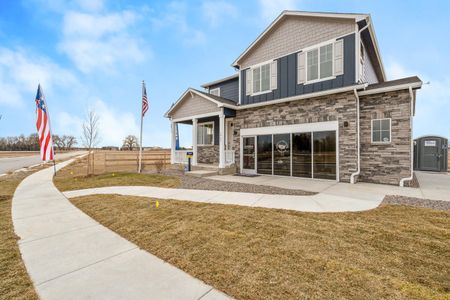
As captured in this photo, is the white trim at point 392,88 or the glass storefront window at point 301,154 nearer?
the white trim at point 392,88

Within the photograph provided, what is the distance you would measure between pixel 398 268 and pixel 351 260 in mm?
523

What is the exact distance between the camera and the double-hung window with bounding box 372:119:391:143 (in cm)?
846

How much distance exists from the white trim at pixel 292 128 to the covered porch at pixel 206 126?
1.61m

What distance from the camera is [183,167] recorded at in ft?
46.7

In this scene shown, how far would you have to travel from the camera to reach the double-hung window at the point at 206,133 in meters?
15.2

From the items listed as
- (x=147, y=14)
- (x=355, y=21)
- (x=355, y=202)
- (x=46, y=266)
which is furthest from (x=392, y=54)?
(x=46, y=266)

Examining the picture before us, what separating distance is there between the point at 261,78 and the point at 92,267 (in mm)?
11337

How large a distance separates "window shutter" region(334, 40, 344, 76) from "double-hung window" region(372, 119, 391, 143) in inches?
107

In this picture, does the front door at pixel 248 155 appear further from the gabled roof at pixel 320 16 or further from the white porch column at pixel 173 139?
the white porch column at pixel 173 139

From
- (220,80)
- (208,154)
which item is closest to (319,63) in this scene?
(220,80)

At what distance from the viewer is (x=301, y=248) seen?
122 inches

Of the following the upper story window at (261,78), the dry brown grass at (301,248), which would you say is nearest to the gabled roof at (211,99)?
the upper story window at (261,78)

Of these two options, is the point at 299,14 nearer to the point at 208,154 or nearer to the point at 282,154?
the point at 282,154

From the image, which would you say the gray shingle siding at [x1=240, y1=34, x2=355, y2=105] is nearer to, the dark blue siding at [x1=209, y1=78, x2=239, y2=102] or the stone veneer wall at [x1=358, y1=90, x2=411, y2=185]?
the stone veneer wall at [x1=358, y1=90, x2=411, y2=185]
